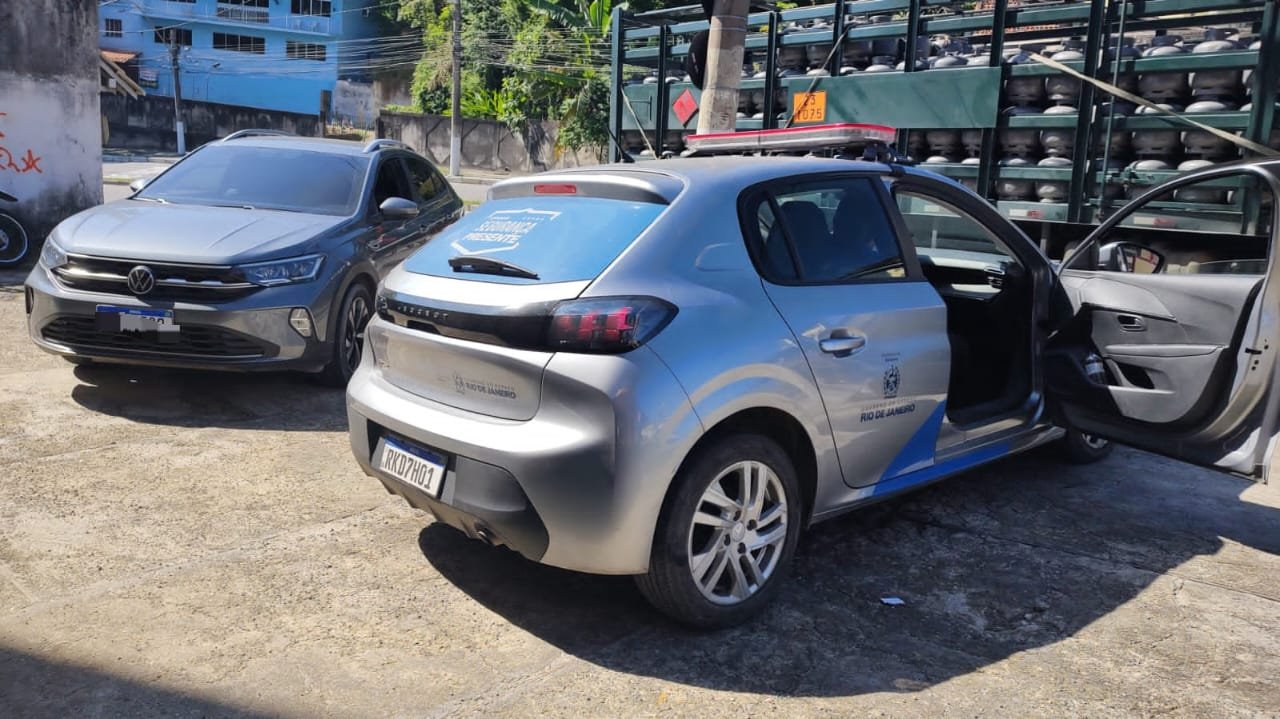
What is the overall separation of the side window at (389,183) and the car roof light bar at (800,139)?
2891 mm

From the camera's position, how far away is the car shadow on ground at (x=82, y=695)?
9.83 ft

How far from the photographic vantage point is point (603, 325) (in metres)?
3.33

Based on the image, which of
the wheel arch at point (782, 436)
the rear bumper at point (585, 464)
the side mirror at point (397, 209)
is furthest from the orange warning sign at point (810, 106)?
the rear bumper at point (585, 464)

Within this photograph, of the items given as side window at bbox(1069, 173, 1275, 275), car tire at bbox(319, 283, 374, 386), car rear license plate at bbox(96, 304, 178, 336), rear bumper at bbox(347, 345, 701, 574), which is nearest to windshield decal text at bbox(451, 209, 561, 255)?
rear bumper at bbox(347, 345, 701, 574)

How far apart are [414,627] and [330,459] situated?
1.97 metres

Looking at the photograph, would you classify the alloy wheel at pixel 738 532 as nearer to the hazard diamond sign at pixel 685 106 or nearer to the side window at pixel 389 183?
the side window at pixel 389 183

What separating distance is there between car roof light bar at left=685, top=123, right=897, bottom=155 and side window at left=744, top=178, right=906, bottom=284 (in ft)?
0.86

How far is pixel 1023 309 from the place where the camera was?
5.11 metres

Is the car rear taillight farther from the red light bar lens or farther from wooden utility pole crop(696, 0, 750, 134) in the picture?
wooden utility pole crop(696, 0, 750, 134)

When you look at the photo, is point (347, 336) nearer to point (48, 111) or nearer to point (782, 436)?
point (782, 436)

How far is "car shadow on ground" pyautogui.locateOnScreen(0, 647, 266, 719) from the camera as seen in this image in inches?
118

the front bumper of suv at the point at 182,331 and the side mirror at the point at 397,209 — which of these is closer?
the front bumper of suv at the point at 182,331

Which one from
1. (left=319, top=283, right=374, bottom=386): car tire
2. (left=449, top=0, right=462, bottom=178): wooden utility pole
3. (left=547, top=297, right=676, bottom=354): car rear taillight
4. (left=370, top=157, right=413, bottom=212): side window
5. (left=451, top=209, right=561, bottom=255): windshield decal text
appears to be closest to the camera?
(left=547, top=297, right=676, bottom=354): car rear taillight

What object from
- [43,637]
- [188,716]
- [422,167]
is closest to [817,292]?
[188,716]
